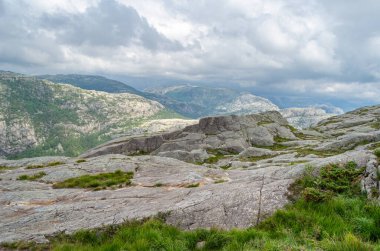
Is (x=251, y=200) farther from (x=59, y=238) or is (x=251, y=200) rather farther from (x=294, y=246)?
(x=59, y=238)

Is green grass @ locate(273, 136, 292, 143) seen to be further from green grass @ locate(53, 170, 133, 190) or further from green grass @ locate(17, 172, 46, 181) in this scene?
green grass @ locate(17, 172, 46, 181)

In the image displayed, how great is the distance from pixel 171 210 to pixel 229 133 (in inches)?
3889

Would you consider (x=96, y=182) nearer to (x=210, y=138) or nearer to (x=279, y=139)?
(x=210, y=138)

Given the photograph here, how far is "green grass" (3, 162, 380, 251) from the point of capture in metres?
11.8

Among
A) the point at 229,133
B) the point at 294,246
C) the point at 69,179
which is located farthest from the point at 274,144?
the point at 294,246

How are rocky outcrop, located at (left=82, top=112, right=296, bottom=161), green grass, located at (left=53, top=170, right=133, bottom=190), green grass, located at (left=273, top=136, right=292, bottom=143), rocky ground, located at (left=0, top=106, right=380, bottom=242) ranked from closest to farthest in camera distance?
rocky ground, located at (left=0, top=106, right=380, bottom=242) < green grass, located at (left=53, top=170, right=133, bottom=190) < rocky outcrop, located at (left=82, top=112, right=296, bottom=161) < green grass, located at (left=273, top=136, right=292, bottom=143)

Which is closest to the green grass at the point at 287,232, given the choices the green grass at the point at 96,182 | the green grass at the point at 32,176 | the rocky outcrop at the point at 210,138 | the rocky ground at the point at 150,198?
the rocky ground at the point at 150,198

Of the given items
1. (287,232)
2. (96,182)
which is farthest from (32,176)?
(287,232)

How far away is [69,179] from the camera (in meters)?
32.8

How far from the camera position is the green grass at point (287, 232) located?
11812 mm

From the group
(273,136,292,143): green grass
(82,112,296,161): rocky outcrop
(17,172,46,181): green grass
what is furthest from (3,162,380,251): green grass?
(273,136,292,143): green grass

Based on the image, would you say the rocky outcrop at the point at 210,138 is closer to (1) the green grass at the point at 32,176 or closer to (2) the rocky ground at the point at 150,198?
(2) the rocky ground at the point at 150,198

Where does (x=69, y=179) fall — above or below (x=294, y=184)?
below

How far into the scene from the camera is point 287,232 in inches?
507
